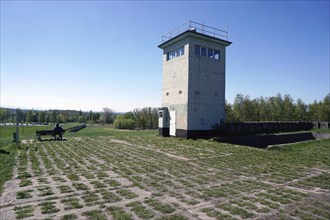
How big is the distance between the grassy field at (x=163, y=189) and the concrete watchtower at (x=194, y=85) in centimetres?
962

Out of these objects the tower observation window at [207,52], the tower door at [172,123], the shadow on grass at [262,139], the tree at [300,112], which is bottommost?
the shadow on grass at [262,139]

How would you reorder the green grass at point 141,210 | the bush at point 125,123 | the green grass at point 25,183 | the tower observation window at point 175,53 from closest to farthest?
the green grass at point 141,210 < the green grass at point 25,183 < the tower observation window at point 175,53 < the bush at point 125,123

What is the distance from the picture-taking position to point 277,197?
18.5ft

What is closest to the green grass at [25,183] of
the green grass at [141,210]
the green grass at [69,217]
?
the green grass at [69,217]

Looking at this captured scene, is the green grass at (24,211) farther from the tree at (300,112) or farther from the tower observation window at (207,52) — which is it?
the tree at (300,112)

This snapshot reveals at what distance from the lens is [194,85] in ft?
64.3

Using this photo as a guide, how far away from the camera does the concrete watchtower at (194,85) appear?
19.5 meters

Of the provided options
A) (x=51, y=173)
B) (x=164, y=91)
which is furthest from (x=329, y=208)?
(x=164, y=91)

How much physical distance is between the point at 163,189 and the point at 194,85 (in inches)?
569

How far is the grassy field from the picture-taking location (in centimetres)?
468

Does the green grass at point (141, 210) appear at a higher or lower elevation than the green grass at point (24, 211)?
higher

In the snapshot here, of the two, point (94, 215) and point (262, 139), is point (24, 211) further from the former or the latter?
point (262, 139)

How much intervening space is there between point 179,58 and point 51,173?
1586 cm

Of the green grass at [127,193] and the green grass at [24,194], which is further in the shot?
the green grass at [127,193]
